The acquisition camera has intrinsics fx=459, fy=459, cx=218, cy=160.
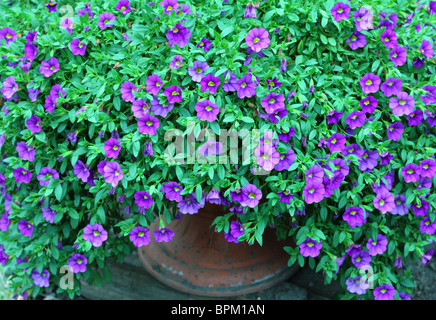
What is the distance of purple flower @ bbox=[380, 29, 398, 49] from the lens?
63.4 inches

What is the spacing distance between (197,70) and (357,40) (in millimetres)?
592

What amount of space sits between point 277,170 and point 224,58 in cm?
41

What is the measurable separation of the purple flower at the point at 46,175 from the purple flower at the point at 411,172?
123 centimetres

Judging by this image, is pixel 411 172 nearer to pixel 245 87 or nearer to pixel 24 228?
pixel 245 87

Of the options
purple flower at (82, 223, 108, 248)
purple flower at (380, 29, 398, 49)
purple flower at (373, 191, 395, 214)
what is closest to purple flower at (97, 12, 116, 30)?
purple flower at (82, 223, 108, 248)

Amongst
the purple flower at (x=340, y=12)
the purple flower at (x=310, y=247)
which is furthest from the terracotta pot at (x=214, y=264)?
the purple flower at (x=340, y=12)

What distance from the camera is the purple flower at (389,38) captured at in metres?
1.61

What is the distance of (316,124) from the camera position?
1.61 meters

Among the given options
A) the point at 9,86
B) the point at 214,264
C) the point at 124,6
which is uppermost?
the point at 124,6

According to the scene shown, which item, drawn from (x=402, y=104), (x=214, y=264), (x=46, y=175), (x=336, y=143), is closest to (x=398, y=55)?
(x=402, y=104)

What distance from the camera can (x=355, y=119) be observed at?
5.12 feet

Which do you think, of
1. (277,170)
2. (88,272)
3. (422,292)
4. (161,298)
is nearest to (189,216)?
(161,298)

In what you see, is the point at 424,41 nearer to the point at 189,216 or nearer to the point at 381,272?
the point at 381,272

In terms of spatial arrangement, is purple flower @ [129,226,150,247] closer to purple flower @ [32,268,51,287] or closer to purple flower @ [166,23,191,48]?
purple flower @ [32,268,51,287]
